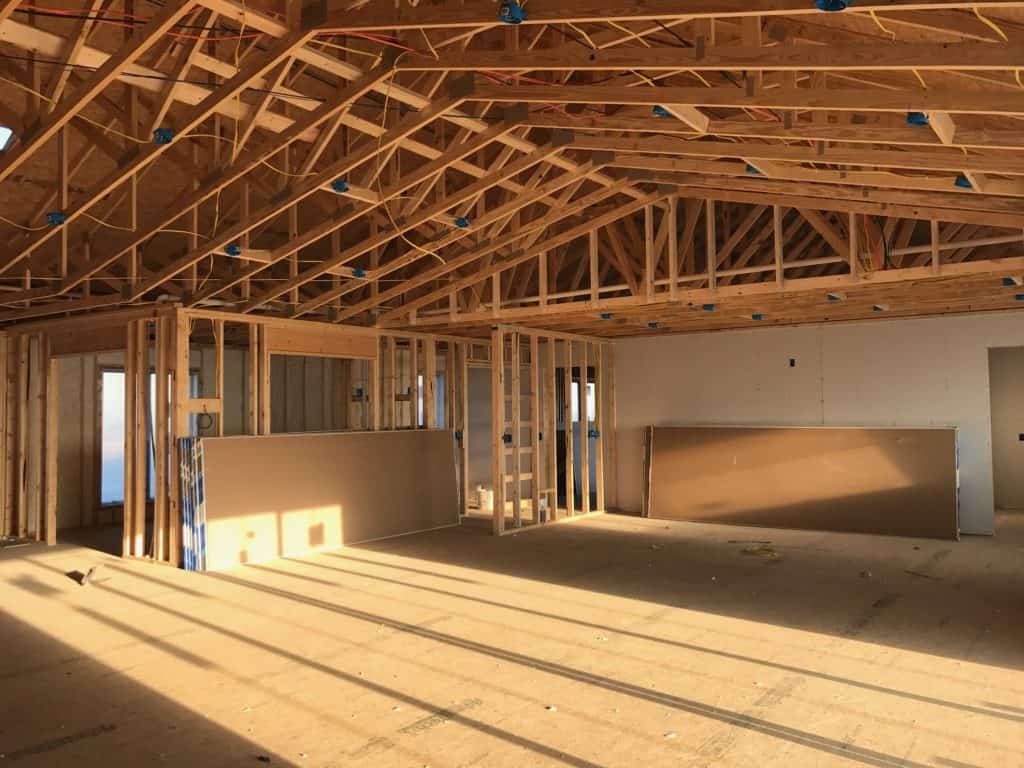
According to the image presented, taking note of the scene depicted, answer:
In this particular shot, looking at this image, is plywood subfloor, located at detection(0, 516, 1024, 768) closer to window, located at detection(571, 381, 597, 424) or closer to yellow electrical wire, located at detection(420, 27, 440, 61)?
yellow electrical wire, located at detection(420, 27, 440, 61)

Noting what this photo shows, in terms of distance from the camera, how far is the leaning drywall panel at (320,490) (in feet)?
28.2

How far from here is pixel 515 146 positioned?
653 centimetres

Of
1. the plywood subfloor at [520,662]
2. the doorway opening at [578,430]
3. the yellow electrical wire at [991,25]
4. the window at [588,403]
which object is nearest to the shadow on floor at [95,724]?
the plywood subfloor at [520,662]

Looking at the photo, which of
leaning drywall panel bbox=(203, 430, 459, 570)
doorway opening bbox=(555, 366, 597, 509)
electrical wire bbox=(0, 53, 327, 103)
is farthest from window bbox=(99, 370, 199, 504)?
electrical wire bbox=(0, 53, 327, 103)

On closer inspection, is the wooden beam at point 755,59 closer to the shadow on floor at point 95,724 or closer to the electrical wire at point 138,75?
the electrical wire at point 138,75

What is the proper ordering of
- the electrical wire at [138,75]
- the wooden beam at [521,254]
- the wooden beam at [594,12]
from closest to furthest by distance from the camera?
the wooden beam at [594,12], the electrical wire at [138,75], the wooden beam at [521,254]

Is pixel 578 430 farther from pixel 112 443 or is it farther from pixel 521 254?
pixel 112 443

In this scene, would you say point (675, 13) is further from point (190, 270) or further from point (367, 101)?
point (190, 270)

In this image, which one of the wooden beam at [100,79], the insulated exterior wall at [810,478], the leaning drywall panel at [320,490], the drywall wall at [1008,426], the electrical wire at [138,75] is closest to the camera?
the wooden beam at [100,79]

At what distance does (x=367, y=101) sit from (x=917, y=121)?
4484 mm

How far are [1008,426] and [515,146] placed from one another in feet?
34.0

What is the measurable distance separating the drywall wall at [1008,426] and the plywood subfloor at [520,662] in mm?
4684

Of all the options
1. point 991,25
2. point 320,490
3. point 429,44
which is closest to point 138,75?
point 429,44

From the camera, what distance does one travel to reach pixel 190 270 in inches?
352
